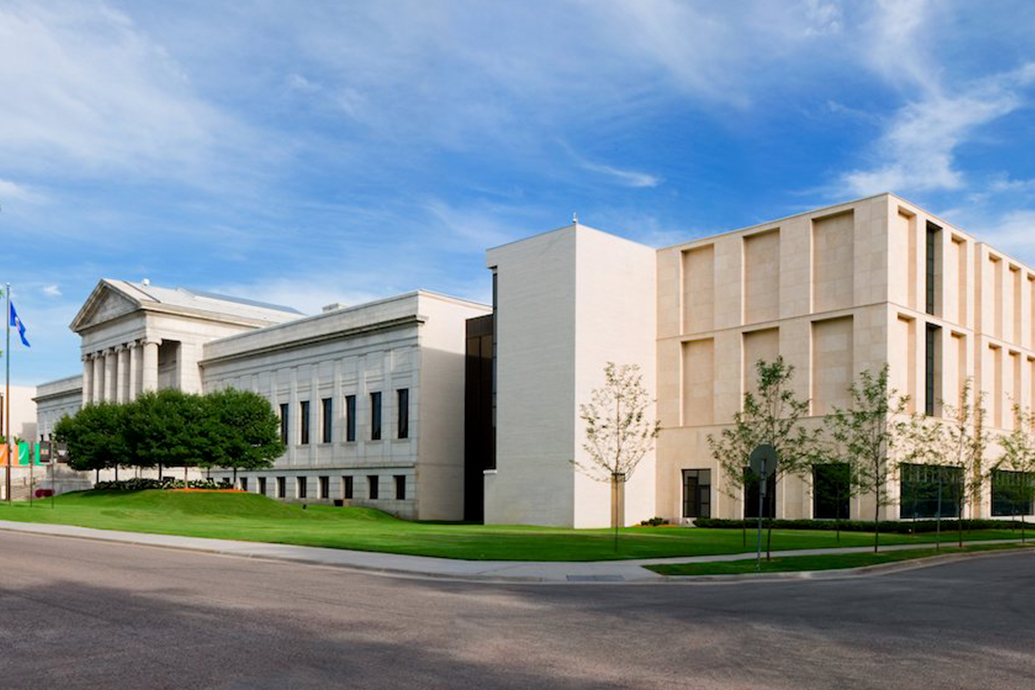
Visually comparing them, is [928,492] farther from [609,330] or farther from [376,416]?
[376,416]

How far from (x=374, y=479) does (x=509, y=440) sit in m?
15.0

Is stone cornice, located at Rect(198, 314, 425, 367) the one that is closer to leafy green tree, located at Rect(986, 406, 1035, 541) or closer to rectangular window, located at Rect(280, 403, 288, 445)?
rectangular window, located at Rect(280, 403, 288, 445)

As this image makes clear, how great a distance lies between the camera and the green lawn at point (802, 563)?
2272 cm

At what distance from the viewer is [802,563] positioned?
25578 mm

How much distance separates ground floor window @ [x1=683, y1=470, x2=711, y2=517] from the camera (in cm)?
5394

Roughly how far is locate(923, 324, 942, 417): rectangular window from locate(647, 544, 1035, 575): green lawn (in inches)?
789

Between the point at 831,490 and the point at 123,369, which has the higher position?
the point at 123,369

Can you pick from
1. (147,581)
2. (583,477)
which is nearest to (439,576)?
(147,581)

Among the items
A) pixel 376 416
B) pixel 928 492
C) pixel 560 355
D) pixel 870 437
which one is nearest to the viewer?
pixel 870 437

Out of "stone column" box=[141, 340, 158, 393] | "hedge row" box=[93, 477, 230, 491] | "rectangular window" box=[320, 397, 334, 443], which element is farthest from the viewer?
"stone column" box=[141, 340, 158, 393]

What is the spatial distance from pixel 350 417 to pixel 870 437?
121 feet

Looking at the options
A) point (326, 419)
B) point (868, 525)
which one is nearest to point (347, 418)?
point (326, 419)

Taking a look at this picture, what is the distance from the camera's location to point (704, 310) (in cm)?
5566

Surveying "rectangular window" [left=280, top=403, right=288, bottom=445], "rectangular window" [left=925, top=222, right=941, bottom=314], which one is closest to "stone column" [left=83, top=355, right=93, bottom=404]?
"rectangular window" [left=280, top=403, right=288, bottom=445]
